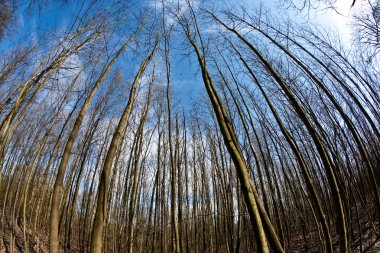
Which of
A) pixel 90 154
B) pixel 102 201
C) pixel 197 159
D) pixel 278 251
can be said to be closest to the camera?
pixel 278 251

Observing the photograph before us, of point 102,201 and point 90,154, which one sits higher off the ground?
point 90,154

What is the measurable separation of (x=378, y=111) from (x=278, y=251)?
6821 millimetres

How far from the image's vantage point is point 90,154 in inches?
348

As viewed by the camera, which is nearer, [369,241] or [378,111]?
[369,241]

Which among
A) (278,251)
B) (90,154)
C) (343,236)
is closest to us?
(278,251)

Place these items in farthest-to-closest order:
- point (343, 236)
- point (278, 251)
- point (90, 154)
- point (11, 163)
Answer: point (11, 163) → point (90, 154) → point (343, 236) → point (278, 251)

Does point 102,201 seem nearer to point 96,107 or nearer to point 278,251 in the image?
point 278,251

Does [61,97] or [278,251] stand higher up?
[61,97]

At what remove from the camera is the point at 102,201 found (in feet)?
6.19

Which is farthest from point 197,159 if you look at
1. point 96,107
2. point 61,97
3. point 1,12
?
point 1,12

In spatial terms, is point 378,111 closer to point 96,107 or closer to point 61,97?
point 96,107

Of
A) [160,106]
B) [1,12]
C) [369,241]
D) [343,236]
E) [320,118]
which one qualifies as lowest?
[369,241]

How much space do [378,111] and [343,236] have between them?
521 cm

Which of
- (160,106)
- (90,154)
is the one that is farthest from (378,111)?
(90,154)
